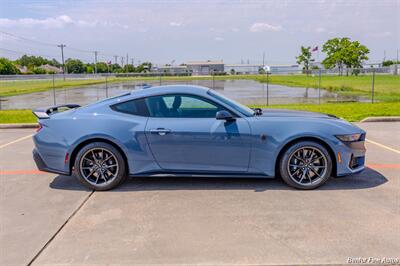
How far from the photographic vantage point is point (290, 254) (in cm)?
312

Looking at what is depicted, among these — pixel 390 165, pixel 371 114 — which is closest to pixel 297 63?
pixel 371 114

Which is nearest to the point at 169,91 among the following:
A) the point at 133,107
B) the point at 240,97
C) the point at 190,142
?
the point at 133,107

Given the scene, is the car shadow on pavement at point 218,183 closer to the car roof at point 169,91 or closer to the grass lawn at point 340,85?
the car roof at point 169,91

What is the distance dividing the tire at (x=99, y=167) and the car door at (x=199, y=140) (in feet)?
1.74

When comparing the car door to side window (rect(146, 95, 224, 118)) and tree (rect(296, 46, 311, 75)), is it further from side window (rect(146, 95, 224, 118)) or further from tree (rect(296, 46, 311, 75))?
tree (rect(296, 46, 311, 75))

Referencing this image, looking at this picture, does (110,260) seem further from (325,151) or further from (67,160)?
(325,151)

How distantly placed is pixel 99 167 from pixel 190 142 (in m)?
1.28

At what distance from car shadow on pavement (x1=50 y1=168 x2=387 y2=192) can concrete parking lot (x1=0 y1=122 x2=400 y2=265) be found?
0.05 ft

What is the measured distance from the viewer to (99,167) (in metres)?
4.83

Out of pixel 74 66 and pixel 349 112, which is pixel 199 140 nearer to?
pixel 349 112

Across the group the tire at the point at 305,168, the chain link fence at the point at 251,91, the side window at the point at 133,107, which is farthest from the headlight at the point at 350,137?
the chain link fence at the point at 251,91

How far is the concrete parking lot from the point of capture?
3.15 metres

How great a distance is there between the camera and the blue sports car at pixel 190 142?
4645 millimetres

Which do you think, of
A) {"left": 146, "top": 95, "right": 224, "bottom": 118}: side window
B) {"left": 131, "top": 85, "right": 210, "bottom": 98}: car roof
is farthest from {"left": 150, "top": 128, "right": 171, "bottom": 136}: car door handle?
{"left": 131, "top": 85, "right": 210, "bottom": 98}: car roof
